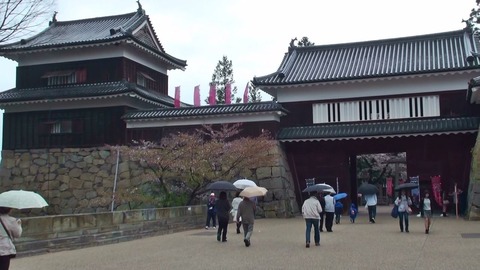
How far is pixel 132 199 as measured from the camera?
1075 inches

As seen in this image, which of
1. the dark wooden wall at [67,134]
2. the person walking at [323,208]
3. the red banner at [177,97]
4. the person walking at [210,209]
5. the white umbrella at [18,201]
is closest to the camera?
the white umbrella at [18,201]

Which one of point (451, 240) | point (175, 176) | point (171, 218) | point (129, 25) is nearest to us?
point (451, 240)

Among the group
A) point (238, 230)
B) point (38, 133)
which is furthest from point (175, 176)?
point (38, 133)

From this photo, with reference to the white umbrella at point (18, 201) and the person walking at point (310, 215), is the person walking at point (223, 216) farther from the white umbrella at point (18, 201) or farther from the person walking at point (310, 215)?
the white umbrella at point (18, 201)

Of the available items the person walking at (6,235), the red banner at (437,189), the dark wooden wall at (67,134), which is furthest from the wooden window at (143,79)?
the person walking at (6,235)

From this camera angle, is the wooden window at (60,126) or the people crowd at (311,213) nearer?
the people crowd at (311,213)

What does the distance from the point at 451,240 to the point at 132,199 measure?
16178 mm

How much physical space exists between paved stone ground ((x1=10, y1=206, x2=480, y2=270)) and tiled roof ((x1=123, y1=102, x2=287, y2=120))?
11.3m

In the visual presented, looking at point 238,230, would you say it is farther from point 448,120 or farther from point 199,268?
point 448,120

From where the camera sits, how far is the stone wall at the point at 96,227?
46.4ft

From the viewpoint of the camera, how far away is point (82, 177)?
101 feet

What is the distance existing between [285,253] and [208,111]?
1706 centimetres

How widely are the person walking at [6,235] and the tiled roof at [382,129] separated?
21.8 m

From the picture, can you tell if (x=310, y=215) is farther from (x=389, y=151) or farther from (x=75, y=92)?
(x=75, y=92)
